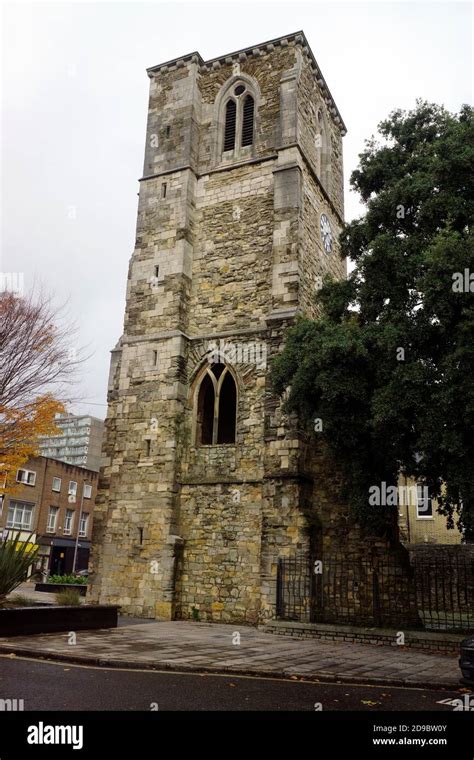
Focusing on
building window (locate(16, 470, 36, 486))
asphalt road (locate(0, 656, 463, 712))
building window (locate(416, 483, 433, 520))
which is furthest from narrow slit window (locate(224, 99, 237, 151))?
building window (locate(16, 470, 36, 486))

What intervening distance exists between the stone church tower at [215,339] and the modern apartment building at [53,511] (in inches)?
1027

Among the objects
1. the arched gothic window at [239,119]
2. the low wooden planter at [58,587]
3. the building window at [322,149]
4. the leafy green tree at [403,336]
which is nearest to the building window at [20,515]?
the low wooden planter at [58,587]

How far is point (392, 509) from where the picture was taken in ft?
45.4

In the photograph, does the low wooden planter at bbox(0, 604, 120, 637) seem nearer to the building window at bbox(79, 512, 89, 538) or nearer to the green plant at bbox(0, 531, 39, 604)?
the green plant at bbox(0, 531, 39, 604)

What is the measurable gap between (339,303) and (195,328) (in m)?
5.12

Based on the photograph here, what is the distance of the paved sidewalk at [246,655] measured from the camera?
8.23 m

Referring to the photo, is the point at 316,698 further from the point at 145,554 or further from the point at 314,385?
the point at 145,554

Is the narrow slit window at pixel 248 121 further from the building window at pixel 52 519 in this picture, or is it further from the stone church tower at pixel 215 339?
the building window at pixel 52 519

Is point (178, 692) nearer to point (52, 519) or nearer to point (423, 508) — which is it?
point (423, 508)

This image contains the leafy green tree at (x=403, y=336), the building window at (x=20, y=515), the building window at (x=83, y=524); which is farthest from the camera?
the building window at (x=83, y=524)

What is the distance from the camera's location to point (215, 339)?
17453 mm

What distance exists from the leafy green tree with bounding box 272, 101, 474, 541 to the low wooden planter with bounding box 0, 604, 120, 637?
18.4 ft

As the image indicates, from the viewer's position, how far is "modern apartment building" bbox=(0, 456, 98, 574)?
41.7m

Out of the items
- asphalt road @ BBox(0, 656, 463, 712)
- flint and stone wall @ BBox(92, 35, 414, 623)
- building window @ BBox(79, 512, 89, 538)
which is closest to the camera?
asphalt road @ BBox(0, 656, 463, 712)
